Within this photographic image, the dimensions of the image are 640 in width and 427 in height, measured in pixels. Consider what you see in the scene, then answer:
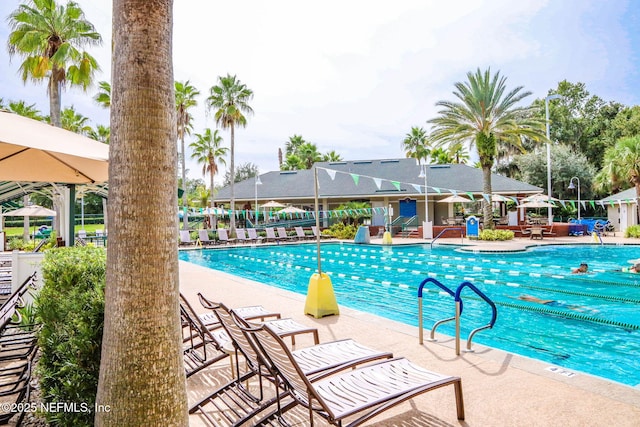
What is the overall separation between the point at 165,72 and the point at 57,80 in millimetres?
17967

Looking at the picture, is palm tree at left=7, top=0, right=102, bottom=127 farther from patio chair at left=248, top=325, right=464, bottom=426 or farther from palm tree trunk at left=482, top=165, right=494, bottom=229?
palm tree trunk at left=482, top=165, right=494, bottom=229

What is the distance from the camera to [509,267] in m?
15.4

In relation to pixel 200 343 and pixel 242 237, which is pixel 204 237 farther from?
pixel 200 343

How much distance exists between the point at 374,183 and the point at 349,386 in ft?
105

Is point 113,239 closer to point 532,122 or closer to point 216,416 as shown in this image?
point 216,416

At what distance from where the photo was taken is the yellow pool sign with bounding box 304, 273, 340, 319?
7.18m

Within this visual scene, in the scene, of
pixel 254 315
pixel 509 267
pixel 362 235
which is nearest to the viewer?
pixel 254 315

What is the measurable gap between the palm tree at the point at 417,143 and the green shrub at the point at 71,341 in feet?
173

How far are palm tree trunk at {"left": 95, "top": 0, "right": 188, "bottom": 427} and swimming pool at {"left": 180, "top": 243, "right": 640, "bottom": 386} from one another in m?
6.12

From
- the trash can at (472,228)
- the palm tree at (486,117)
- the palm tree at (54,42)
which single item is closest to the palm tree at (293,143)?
the palm tree at (486,117)

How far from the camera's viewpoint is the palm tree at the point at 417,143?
175ft

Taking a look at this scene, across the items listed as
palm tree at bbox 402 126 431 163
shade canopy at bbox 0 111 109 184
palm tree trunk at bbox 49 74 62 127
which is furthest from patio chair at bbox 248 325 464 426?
palm tree at bbox 402 126 431 163

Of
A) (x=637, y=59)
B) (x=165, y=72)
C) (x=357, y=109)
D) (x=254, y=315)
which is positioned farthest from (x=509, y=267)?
(x=637, y=59)

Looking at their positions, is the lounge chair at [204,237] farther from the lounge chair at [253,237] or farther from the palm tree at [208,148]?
the palm tree at [208,148]
